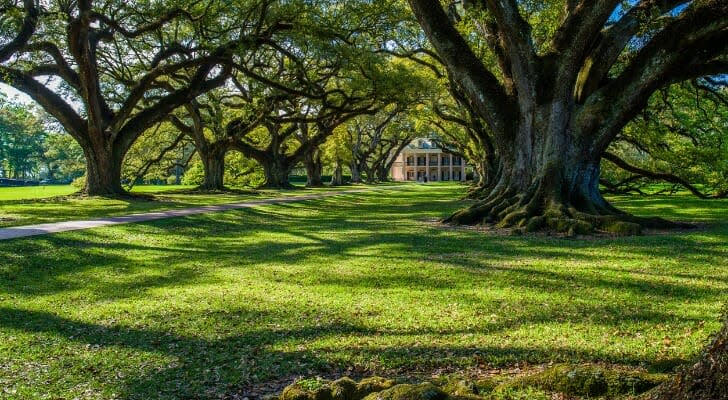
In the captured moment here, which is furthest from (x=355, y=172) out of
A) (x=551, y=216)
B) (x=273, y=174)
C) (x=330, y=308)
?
(x=330, y=308)

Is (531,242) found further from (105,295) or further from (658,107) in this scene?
(658,107)

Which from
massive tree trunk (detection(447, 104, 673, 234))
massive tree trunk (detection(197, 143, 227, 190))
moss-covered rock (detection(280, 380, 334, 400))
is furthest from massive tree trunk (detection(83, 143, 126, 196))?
moss-covered rock (detection(280, 380, 334, 400))

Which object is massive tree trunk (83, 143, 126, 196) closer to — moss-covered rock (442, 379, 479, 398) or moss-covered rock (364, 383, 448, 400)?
moss-covered rock (442, 379, 479, 398)

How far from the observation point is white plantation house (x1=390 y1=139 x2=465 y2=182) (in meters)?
119

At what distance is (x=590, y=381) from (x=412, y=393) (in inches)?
43.6

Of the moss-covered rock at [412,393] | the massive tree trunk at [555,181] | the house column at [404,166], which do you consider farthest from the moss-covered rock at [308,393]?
the house column at [404,166]

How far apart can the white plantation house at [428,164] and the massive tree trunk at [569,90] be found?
10293cm

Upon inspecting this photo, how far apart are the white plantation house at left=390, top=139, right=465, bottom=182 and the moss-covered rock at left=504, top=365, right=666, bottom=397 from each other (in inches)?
4526

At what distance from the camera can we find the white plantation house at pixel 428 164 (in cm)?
11931

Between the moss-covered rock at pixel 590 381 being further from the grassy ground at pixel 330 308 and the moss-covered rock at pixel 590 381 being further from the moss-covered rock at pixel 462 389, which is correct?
the grassy ground at pixel 330 308

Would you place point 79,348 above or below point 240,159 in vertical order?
below

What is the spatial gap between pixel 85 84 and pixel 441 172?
103 meters

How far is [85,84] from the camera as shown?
73.5 ft

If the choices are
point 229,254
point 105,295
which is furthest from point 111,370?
point 229,254
